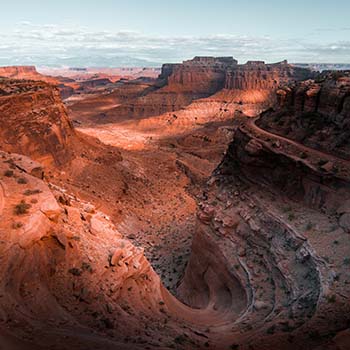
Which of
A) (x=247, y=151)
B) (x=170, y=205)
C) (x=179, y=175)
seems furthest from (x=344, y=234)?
(x=179, y=175)

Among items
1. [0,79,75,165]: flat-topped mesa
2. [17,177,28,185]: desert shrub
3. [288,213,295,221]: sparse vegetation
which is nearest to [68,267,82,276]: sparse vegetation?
[17,177,28,185]: desert shrub

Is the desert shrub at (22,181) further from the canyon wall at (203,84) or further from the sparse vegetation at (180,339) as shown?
the canyon wall at (203,84)

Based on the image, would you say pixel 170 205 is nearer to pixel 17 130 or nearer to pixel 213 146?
pixel 17 130

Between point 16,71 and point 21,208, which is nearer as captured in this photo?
point 21,208

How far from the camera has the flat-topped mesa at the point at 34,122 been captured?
87.3ft

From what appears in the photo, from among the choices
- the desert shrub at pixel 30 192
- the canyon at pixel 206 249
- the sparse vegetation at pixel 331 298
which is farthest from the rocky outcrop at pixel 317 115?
the desert shrub at pixel 30 192

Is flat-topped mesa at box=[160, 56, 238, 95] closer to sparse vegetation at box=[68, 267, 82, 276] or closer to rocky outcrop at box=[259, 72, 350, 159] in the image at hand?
rocky outcrop at box=[259, 72, 350, 159]

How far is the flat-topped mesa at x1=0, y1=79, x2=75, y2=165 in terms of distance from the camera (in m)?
26.6

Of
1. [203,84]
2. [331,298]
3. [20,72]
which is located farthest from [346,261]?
[20,72]

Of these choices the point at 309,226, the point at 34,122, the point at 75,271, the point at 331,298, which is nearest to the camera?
the point at 331,298

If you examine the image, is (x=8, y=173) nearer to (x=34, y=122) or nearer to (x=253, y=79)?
(x=34, y=122)

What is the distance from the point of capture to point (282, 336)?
9.75 meters

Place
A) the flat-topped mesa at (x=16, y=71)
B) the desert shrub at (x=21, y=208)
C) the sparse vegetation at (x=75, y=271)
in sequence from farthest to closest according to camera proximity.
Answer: the flat-topped mesa at (x=16, y=71) → the desert shrub at (x=21, y=208) → the sparse vegetation at (x=75, y=271)

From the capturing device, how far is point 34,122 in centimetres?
2834
